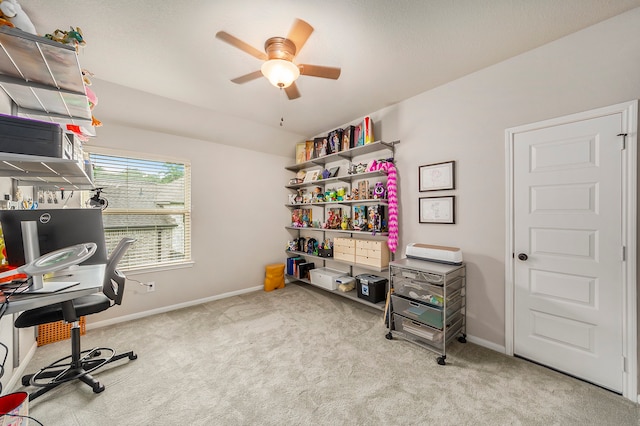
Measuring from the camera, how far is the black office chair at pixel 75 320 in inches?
67.7

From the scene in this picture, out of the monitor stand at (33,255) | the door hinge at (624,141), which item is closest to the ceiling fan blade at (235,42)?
the monitor stand at (33,255)

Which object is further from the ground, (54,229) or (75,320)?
(54,229)

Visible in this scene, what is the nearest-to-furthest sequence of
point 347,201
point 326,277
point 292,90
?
point 292,90 → point 347,201 → point 326,277

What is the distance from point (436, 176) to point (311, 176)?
6.69 ft

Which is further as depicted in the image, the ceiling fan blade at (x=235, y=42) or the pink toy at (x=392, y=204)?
the pink toy at (x=392, y=204)

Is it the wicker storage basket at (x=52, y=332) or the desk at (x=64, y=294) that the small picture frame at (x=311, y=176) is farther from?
the wicker storage basket at (x=52, y=332)

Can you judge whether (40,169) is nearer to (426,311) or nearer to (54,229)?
(54,229)

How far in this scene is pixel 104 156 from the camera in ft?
9.66

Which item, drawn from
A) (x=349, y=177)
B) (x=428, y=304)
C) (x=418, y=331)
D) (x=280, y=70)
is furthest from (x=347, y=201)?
(x=280, y=70)

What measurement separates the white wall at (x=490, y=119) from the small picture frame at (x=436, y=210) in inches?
2.5

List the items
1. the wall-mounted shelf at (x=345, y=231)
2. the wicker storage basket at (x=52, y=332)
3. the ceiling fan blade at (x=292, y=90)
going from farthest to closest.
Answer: the wall-mounted shelf at (x=345, y=231), the wicker storage basket at (x=52, y=332), the ceiling fan blade at (x=292, y=90)

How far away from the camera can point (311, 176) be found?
4125 millimetres

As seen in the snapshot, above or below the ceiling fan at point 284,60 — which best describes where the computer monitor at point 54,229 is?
below

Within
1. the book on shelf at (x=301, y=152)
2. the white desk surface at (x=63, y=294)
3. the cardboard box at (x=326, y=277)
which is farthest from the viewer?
the book on shelf at (x=301, y=152)
